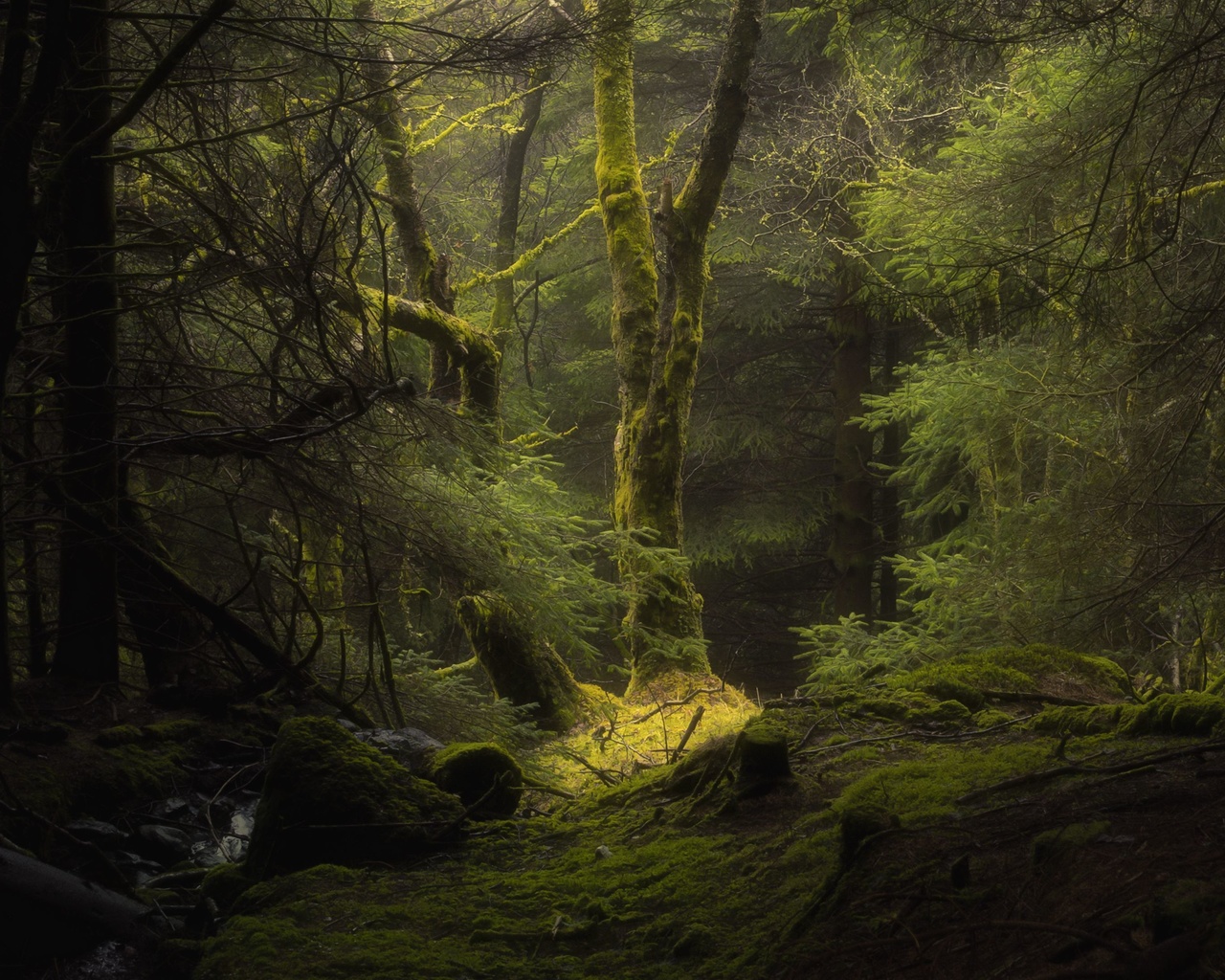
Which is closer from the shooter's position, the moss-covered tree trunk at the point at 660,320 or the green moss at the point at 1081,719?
the green moss at the point at 1081,719

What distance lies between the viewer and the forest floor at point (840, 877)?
5.92 ft

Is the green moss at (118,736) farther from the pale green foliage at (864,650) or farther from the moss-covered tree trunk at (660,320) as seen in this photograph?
the pale green foliage at (864,650)

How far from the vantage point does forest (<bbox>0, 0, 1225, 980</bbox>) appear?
106 inches

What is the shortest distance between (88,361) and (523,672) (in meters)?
5.55

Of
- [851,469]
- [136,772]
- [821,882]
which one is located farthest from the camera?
[851,469]

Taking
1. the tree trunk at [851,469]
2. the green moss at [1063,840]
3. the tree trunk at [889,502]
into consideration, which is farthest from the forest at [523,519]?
the tree trunk at [889,502]

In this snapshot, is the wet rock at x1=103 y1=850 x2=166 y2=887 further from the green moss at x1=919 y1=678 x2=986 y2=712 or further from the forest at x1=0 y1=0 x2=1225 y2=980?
the green moss at x1=919 y1=678 x2=986 y2=712

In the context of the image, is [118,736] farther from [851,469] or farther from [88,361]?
[851,469]

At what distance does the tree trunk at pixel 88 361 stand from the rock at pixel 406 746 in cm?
133

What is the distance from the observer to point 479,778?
13.6 feet

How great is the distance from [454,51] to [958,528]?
28.9 ft

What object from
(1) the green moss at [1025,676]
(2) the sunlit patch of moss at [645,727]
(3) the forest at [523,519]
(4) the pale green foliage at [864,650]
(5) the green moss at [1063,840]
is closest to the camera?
(5) the green moss at [1063,840]

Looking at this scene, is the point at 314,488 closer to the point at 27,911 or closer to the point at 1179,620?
the point at 27,911

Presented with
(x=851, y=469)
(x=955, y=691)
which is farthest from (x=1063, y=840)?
(x=851, y=469)
